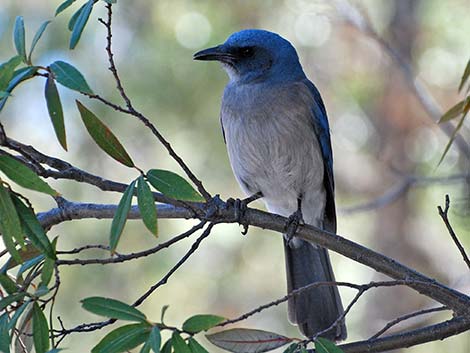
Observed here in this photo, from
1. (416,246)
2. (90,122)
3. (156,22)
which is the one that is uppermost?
(156,22)

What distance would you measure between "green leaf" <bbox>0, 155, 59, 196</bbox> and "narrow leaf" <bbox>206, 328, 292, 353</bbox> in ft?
2.62

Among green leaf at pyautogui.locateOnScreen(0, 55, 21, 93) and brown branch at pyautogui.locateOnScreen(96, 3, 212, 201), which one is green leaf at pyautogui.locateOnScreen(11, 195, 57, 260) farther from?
brown branch at pyautogui.locateOnScreen(96, 3, 212, 201)

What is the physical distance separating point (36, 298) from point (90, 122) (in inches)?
23.3

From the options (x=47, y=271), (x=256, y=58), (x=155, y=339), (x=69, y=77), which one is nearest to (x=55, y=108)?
(x=69, y=77)

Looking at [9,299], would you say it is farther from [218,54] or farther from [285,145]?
[218,54]

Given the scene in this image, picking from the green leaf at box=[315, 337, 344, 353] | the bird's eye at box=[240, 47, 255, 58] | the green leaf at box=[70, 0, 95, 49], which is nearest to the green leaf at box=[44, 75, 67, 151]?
the green leaf at box=[70, 0, 95, 49]

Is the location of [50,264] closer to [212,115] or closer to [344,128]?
[212,115]

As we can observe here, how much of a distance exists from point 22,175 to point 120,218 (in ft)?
1.03

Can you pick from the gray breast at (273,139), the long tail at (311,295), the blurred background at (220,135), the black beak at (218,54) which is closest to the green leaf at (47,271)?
the long tail at (311,295)

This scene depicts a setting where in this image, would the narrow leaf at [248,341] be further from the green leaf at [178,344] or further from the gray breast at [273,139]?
the gray breast at [273,139]

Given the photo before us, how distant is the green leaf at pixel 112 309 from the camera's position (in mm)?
2340

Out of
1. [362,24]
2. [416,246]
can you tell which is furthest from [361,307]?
[362,24]

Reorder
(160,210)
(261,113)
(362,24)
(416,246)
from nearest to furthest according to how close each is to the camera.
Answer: (160,210)
(261,113)
(362,24)
(416,246)

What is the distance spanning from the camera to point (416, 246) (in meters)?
8.93
